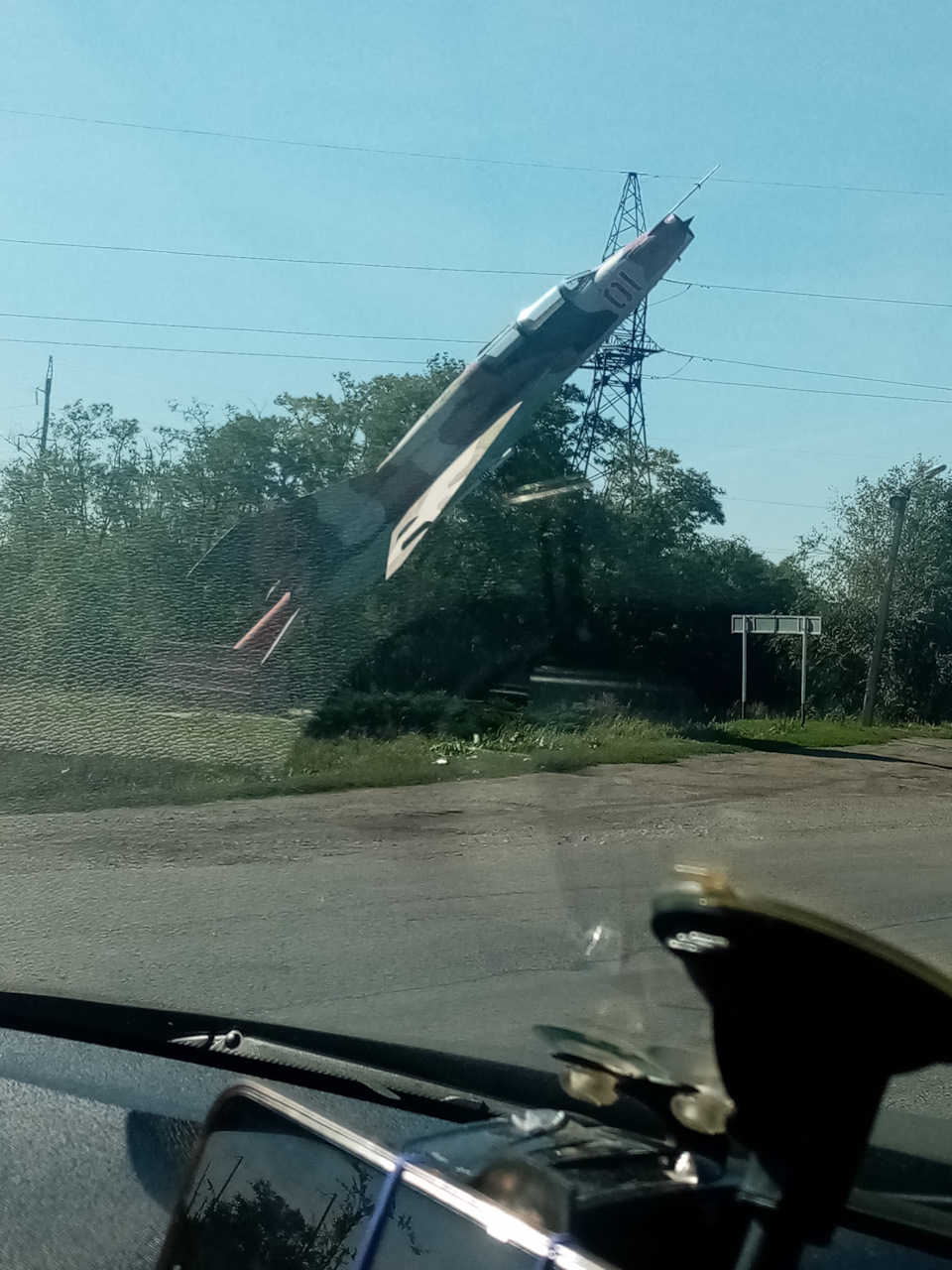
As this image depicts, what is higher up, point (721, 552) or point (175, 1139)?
point (721, 552)

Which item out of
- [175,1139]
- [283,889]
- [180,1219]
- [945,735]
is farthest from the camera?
[945,735]

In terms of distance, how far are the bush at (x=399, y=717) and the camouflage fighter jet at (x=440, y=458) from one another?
2.38 m

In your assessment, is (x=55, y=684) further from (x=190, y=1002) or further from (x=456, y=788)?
(x=190, y=1002)

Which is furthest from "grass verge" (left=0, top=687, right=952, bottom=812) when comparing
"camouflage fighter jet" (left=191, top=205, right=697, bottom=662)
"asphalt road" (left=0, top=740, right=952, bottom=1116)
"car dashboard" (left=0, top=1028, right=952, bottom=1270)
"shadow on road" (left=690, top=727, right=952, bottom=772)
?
"car dashboard" (left=0, top=1028, right=952, bottom=1270)

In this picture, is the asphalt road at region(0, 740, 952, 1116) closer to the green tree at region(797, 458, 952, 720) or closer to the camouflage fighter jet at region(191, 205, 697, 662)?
the camouflage fighter jet at region(191, 205, 697, 662)

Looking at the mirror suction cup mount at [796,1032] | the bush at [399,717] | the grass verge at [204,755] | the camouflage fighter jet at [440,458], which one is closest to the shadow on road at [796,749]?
the grass verge at [204,755]

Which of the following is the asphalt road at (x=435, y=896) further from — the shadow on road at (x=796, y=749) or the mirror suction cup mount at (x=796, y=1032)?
the shadow on road at (x=796, y=749)

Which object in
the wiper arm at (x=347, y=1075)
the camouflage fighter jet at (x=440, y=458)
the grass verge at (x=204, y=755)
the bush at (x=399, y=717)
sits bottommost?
the grass verge at (x=204, y=755)

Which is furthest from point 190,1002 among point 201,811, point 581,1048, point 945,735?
point 945,735

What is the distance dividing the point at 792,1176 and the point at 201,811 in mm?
10422

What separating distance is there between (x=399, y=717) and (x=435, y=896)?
10.8 metres

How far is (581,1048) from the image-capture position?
6.91 feet

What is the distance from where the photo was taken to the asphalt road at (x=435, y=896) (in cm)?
539

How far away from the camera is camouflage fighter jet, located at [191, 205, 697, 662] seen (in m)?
21.0
